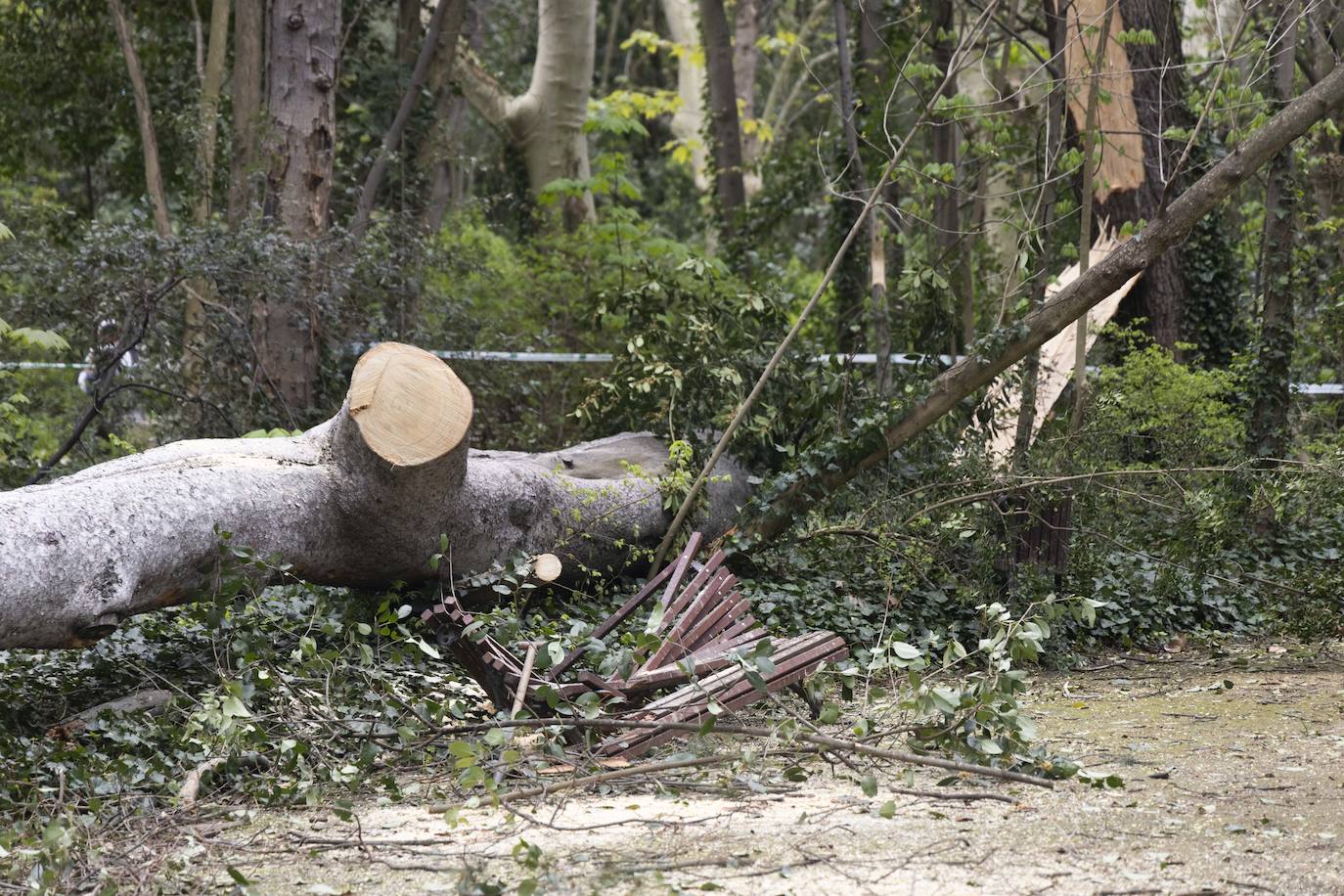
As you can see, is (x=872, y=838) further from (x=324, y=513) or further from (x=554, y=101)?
(x=554, y=101)

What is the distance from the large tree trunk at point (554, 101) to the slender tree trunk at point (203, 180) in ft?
10.3

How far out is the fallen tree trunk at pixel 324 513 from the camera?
4.12m

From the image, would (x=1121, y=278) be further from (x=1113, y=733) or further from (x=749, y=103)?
(x=749, y=103)

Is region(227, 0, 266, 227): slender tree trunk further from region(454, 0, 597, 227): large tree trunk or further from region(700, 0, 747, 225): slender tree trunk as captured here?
region(700, 0, 747, 225): slender tree trunk

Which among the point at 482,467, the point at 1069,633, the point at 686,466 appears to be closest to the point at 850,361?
the point at 686,466

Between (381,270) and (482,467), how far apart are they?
325 centimetres

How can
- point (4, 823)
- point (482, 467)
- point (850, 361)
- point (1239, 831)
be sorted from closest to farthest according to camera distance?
point (1239, 831) → point (4, 823) → point (482, 467) → point (850, 361)

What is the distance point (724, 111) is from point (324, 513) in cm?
962

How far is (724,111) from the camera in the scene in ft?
44.6

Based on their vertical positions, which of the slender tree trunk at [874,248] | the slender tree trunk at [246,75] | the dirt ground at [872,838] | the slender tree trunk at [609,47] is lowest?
the dirt ground at [872,838]

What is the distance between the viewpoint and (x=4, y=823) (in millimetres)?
3674

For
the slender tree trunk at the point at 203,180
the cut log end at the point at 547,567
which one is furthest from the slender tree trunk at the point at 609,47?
the cut log end at the point at 547,567

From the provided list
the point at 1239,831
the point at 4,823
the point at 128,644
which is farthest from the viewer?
the point at 128,644

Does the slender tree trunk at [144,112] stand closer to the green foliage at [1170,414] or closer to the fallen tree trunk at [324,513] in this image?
the fallen tree trunk at [324,513]
